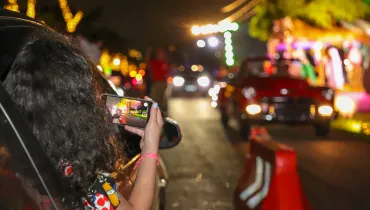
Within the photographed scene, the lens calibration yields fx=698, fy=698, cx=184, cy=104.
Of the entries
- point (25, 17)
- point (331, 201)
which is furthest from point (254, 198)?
point (25, 17)

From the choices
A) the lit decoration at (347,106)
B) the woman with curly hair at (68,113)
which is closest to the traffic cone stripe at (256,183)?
the woman with curly hair at (68,113)

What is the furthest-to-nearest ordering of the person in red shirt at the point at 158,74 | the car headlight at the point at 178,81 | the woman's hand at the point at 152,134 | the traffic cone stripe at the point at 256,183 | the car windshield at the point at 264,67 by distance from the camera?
the car headlight at the point at 178,81 < the person in red shirt at the point at 158,74 < the car windshield at the point at 264,67 < the traffic cone stripe at the point at 256,183 < the woman's hand at the point at 152,134

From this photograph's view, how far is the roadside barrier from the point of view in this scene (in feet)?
18.1

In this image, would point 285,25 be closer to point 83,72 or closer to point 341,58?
point 341,58

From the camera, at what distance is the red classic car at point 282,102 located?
13.4 meters

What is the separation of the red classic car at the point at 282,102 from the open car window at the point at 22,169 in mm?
11422

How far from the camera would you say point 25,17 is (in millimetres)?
2574

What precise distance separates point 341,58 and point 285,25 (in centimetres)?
295

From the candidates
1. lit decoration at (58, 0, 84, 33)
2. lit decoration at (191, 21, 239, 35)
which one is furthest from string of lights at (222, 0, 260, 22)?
lit decoration at (58, 0, 84, 33)

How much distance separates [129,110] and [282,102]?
1092 centimetres

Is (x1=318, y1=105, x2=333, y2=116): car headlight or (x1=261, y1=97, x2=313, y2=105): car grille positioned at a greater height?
(x1=261, y1=97, x2=313, y2=105): car grille

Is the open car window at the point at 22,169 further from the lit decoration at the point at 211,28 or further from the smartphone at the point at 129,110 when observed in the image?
the lit decoration at the point at 211,28

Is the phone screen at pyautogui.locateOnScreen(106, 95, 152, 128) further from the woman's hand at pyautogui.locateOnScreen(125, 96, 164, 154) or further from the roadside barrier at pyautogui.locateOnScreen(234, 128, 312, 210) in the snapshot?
the roadside barrier at pyautogui.locateOnScreen(234, 128, 312, 210)

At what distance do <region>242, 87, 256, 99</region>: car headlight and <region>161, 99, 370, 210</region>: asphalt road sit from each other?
0.93m
